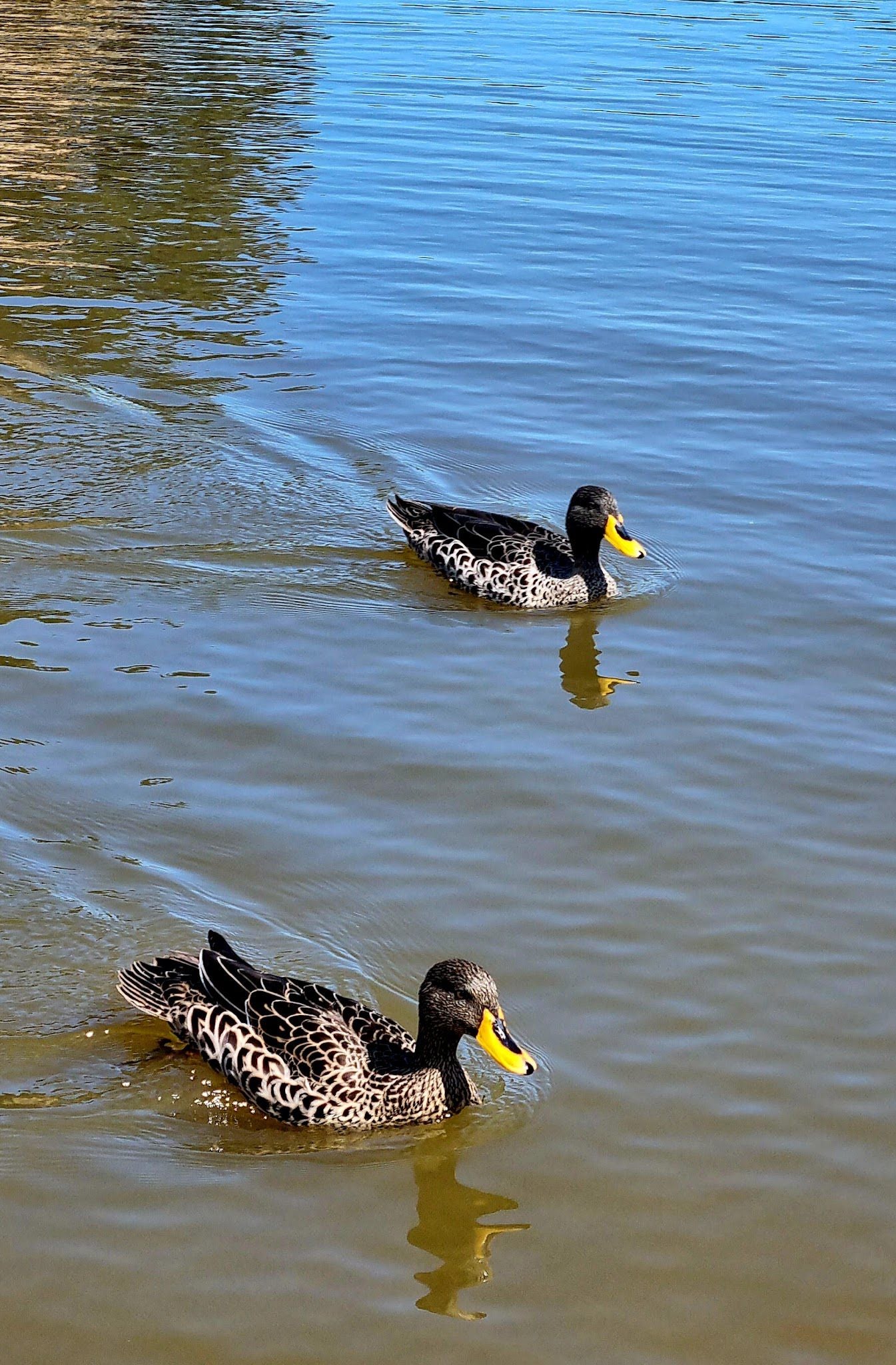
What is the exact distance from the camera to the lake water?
5770 mm

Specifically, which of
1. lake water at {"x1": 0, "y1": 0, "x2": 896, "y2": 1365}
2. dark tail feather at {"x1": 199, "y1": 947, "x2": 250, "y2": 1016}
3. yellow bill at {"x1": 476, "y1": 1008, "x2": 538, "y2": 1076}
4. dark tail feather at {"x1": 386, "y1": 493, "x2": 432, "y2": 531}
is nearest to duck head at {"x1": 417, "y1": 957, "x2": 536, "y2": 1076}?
yellow bill at {"x1": 476, "y1": 1008, "x2": 538, "y2": 1076}

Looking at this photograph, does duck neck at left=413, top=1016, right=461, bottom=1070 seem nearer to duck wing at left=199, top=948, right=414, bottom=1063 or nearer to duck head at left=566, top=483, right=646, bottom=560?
duck wing at left=199, top=948, right=414, bottom=1063

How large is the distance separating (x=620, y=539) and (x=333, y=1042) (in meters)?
5.81

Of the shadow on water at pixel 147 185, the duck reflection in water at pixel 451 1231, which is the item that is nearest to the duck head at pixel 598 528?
the shadow on water at pixel 147 185

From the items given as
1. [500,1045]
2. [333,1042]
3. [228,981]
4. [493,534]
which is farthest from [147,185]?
[500,1045]

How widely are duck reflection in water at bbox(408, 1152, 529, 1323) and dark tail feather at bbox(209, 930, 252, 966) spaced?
Result: 1.04 metres

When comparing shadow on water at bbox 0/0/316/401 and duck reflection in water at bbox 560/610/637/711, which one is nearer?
duck reflection in water at bbox 560/610/637/711

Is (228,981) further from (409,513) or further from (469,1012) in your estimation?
(409,513)

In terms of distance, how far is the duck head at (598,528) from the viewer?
1158cm

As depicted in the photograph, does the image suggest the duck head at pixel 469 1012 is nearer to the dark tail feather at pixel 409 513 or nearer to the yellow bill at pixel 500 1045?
the yellow bill at pixel 500 1045

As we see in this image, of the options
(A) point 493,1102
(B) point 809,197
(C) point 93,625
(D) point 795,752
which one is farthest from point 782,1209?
(B) point 809,197

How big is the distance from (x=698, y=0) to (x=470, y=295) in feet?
89.4

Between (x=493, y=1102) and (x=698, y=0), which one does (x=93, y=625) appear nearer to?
(x=493, y=1102)

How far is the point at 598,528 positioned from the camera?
11.6m
